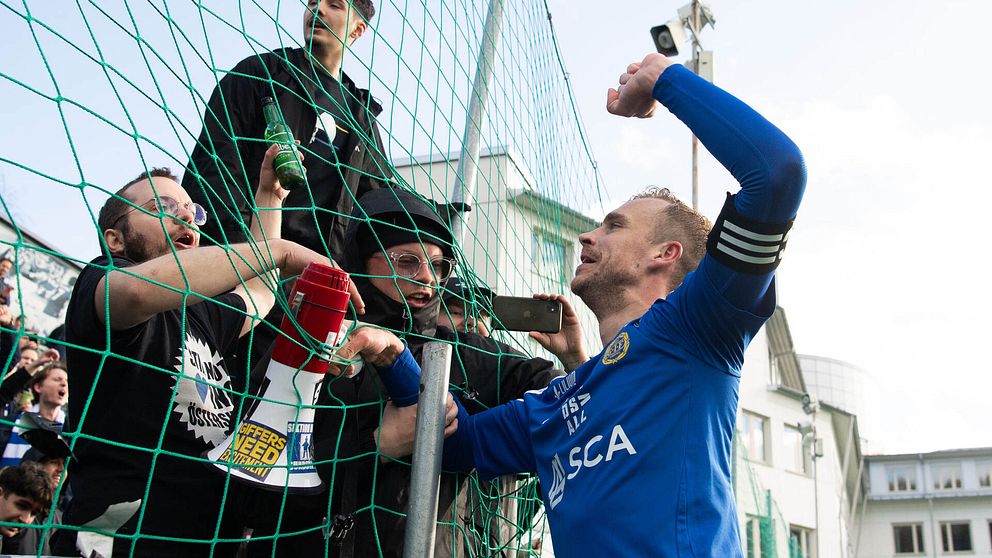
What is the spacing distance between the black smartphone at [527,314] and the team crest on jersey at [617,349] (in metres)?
0.42

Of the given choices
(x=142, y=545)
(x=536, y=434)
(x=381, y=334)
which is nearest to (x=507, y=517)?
(x=536, y=434)

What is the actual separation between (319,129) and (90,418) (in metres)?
1.51

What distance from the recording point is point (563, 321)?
2723 millimetres

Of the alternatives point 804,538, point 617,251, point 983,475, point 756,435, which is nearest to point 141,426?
point 617,251

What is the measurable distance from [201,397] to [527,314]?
95 centimetres

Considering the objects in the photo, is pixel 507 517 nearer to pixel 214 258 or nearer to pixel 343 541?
pixel 343 541

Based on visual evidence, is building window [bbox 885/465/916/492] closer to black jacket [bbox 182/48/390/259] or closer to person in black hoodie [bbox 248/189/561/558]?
black jacket [bbox 182/48/390/259]

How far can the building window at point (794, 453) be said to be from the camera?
24281mm

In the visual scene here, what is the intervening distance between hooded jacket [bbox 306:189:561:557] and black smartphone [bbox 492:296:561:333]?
95 millimetres

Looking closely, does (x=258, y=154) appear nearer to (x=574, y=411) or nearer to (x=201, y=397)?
(x=201, y=397)

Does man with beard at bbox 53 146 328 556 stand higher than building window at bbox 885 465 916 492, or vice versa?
building window at bbox 885 465 916 492

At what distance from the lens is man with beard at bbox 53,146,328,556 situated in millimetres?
1833

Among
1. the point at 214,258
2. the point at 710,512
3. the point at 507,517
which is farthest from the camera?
the point at 507,517

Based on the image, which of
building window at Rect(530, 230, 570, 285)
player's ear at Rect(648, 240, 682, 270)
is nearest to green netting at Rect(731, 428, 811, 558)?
building window at Rect(530, 230, 570, 285)
